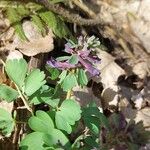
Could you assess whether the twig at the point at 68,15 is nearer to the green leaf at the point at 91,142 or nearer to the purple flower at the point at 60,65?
the purple flower at the point at 60,65

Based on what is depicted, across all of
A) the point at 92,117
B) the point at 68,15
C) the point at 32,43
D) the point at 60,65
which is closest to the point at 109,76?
the point at 68,15

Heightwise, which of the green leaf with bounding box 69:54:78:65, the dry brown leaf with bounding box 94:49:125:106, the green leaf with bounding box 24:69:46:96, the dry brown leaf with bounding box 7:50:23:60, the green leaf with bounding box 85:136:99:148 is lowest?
the dry brown leaf with bounding box 94:49:125:106

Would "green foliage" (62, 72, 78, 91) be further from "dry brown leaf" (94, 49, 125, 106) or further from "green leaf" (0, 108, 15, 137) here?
"dry brown leaf" (94, 49, 125, 106)

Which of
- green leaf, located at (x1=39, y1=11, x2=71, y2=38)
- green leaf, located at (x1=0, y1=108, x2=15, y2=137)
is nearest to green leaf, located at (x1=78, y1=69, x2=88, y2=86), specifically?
green leaf, located at (x1=0, y1=108, x2=15, y2=137)

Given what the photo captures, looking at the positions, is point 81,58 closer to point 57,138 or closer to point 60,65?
point 60,65

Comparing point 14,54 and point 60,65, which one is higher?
point 60,65

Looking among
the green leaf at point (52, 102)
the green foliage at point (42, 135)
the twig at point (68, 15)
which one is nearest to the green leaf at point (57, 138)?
the green foliage at point (42, 135)
